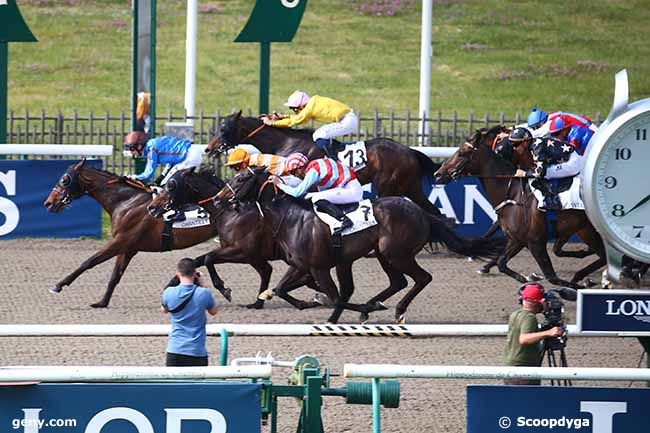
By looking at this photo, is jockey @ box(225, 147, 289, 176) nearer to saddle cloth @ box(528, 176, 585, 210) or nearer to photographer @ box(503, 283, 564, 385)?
saddle cloth @ box(528, 176, 585, 210)

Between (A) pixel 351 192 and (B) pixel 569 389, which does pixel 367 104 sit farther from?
(B) pixel 569 389

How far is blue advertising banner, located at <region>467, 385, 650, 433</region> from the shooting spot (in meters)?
6.53

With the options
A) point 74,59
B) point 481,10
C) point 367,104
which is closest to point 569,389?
point 367,104

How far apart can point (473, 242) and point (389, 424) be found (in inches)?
148

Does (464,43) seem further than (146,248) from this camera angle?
Yes

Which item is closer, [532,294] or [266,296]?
[532,294]

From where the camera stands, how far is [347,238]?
12.1 metres

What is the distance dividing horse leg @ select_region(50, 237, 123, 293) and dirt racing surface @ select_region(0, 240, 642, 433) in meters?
0.16

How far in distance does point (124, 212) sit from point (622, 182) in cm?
742

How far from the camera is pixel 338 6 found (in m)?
35.5

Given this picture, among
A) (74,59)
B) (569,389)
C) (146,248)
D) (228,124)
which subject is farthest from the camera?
(74,59)

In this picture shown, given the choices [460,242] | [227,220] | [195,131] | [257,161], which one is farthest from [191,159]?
[195,131]

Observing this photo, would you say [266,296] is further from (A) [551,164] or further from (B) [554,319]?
(B) [554,319]

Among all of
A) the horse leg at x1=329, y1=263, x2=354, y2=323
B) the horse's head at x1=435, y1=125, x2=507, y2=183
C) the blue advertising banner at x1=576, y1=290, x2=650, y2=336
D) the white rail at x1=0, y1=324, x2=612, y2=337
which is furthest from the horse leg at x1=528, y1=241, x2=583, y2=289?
the blue advertising banner at x1=576, y1=290, x2=650, y2=336
